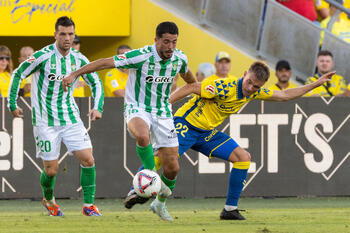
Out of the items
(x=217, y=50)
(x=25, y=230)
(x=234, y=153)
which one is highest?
(x=217, y=50)

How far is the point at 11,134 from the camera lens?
12.6m

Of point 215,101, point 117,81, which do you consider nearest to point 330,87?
point 117,81

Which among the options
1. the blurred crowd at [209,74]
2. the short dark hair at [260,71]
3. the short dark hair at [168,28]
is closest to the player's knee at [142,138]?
the short dark hair at [168,28]

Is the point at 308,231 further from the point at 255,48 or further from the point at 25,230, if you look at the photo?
the point at 255,48

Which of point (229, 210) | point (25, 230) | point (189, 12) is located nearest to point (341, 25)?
point (189, 12)

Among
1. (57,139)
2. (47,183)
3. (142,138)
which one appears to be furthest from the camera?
(47,183)

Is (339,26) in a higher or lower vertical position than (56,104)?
higher

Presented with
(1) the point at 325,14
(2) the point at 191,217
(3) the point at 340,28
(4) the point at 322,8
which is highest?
(4) the point at 322,8

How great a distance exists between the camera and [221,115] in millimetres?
10367

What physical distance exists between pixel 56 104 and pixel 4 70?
320 centimetres

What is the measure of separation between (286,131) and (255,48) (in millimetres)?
2888

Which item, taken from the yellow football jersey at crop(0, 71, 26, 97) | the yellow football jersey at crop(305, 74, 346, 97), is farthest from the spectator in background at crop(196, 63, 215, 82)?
the yellow football jersey at crop(0, 71, 26, 97)

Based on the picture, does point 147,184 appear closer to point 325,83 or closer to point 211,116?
point 211,116

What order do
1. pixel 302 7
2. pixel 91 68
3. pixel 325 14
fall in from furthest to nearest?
pixel 325 14 < pixel 302 7 < pixel 91 68
